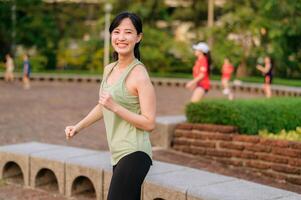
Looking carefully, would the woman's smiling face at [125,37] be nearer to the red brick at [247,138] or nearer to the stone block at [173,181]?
the stone block at [173,181]

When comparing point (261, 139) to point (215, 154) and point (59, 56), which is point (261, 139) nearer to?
point (215, 154)

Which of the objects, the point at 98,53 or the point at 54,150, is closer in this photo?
the point at 54,150

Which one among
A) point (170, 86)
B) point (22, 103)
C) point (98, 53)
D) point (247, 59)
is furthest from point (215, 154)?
point (98, 53)

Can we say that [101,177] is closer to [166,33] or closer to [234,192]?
[234,192]

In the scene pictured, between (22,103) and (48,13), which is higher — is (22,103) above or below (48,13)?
below

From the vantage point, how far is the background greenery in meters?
34.5

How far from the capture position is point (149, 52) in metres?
36.9

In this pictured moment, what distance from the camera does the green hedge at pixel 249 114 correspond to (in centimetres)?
962

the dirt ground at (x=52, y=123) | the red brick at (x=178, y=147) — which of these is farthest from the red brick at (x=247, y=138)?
the red brick at (x=178, y=147)

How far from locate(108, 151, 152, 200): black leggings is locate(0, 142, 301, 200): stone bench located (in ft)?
5.06

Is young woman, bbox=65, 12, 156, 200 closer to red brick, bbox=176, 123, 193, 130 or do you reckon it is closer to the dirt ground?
the dirt ground

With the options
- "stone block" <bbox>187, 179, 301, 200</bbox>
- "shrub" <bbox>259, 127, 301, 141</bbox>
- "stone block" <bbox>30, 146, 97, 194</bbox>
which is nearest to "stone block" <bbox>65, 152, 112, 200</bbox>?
"stone block" <bbox>30, 146, 97, 194</bbox>

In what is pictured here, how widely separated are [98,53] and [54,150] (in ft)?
104

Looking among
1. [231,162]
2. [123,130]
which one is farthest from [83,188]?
[123,130]
